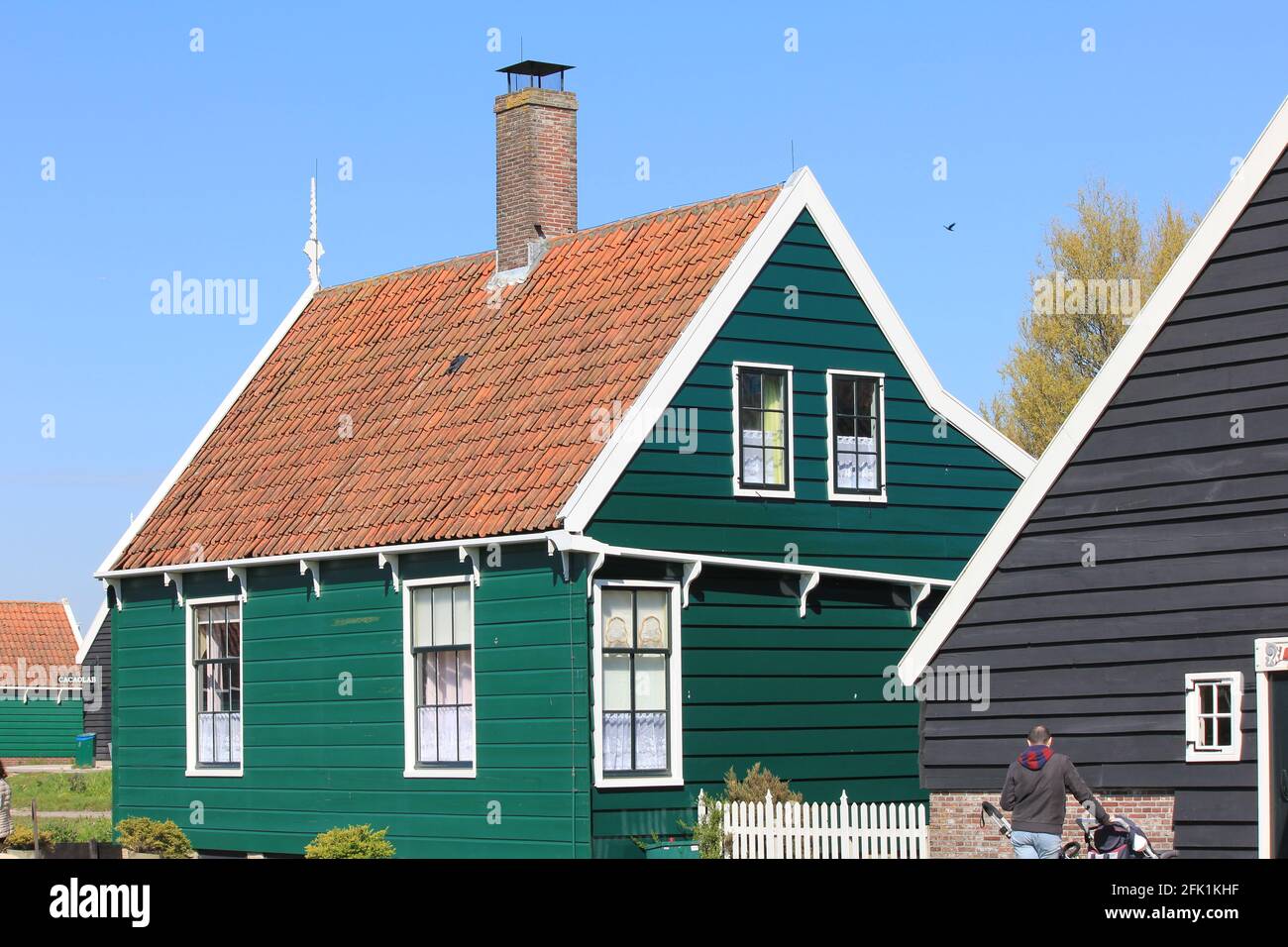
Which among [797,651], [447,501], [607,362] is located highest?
[607,362]

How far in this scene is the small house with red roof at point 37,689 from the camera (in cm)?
6506

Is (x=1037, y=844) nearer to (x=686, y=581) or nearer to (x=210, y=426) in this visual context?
(x=686, y=581)

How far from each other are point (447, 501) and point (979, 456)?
6.93 meters

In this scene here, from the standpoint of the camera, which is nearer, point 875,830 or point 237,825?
point 875,830

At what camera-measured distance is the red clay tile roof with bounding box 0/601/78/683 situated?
66750 millimetres

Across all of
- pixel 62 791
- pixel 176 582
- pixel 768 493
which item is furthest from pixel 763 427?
pixel 62 791

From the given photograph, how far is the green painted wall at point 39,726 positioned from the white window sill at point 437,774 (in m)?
45.6

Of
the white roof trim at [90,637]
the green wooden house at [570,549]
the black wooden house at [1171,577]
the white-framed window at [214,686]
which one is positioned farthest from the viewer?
the white roof trim at [90,637]

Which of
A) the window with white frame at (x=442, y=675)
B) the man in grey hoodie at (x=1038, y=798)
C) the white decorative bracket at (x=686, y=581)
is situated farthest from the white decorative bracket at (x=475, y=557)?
the man in grey hoodie at (x=1038, y=798)

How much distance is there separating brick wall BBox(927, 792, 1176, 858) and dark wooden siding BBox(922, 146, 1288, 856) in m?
0.17

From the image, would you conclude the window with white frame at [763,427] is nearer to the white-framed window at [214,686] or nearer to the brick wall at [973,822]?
the brick wall at [973,822]

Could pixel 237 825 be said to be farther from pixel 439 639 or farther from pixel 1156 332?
pixel 1156 332

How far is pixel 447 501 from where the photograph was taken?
886 inches
